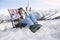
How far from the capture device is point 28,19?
9.96 m

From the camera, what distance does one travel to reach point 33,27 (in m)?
9.82

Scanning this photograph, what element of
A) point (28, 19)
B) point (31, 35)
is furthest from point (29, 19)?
point (31, 35)

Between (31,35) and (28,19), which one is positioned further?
(28,19)

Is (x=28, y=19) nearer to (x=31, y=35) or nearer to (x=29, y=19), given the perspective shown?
(x=29, y=19)

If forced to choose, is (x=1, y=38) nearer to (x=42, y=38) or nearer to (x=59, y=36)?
(x=42, y=38)

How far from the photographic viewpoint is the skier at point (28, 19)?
9836 millimetres

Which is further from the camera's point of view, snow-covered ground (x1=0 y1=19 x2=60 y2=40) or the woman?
the woman

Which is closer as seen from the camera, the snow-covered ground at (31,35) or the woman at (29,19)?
the snow-covered ground at (31,35)

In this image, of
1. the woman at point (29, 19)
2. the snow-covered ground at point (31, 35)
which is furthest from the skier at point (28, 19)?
the snow-covered ground at point (31, 35)

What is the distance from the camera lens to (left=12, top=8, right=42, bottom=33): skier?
984 centimetres

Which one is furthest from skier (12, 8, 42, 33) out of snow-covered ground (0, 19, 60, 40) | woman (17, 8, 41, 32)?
snow-covered ground (0, 19, 60, 40)

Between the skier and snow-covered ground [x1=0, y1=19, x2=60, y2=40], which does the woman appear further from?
snow-covered ground [x1=0, y1=19, x2=60, y2=40]

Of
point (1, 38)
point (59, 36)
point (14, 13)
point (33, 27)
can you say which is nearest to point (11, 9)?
point (14, 13)

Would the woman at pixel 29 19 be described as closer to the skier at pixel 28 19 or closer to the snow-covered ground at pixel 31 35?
the skier at pixel 28 19
